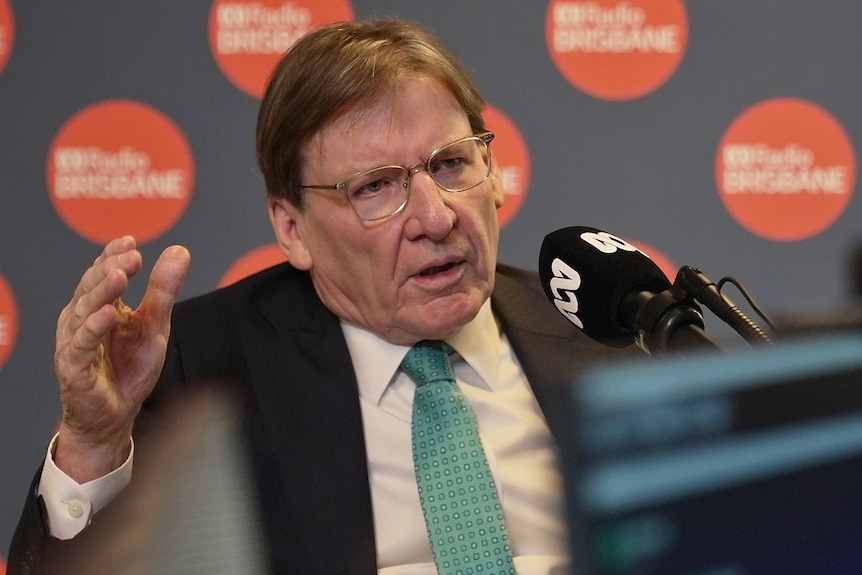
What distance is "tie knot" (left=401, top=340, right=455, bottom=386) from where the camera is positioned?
174 cm

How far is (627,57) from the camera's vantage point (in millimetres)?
2373

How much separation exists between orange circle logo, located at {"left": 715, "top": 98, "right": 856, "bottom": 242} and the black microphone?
1.14 meters

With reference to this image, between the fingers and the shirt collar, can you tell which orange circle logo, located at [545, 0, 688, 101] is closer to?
the shirt collar

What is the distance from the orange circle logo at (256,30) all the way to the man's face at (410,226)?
0.61 meters

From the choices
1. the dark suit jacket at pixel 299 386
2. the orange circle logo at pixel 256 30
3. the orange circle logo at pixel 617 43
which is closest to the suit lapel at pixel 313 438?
the dark suit jacket at pixel 299 386

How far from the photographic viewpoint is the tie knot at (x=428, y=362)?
5.72 ft

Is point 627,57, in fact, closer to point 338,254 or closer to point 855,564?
point 338,254

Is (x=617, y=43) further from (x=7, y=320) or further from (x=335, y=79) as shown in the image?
(x=7, y=320)

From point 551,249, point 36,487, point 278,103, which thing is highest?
point 278,103

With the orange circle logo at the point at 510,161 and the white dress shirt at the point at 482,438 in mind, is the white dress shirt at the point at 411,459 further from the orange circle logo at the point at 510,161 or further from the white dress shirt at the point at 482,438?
the orange circle logo at the point at 510,161

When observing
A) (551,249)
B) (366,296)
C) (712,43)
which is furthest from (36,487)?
(712,43)

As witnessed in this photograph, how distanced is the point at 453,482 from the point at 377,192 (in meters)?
0.48

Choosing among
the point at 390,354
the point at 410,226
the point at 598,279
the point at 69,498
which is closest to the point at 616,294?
the point at 598,279

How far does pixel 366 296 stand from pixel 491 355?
251mm
